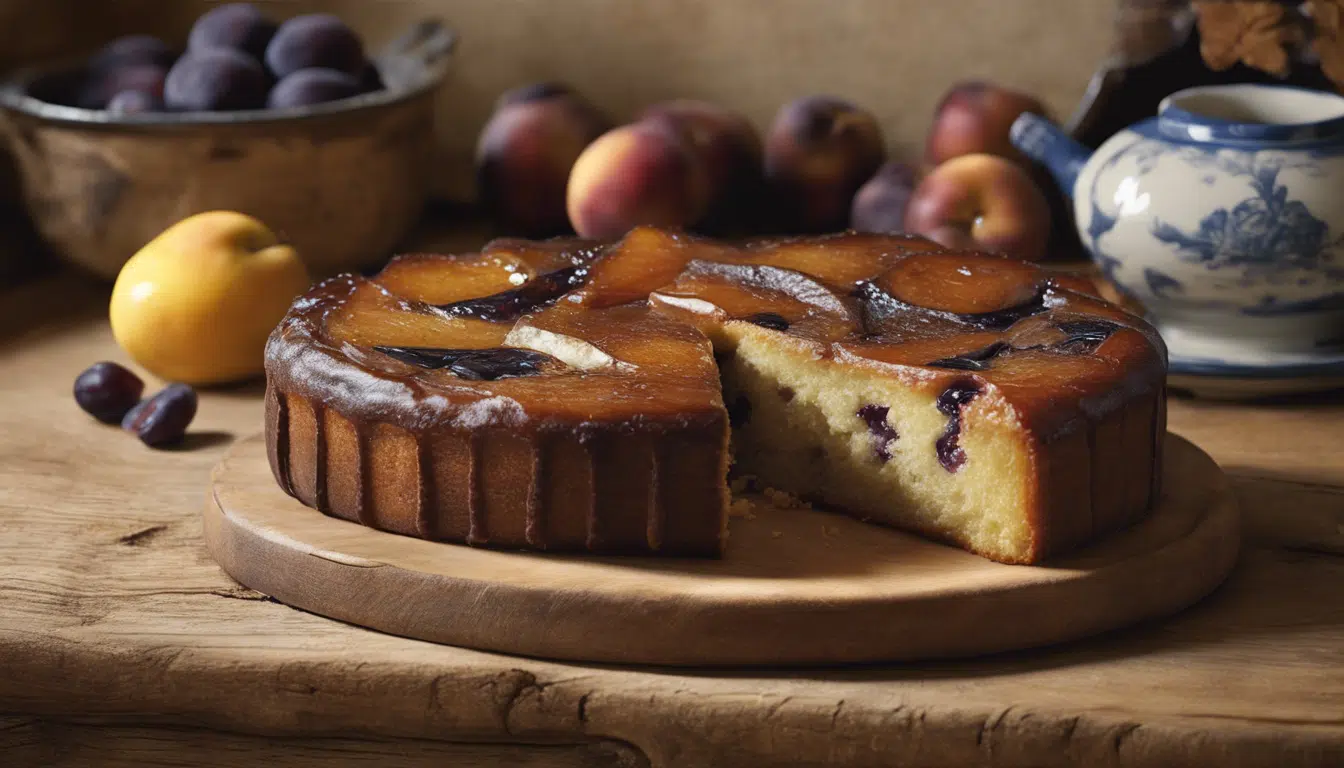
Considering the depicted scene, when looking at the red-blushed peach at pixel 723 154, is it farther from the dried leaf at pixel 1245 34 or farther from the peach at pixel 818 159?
the dried leaf at pixel 1245 34

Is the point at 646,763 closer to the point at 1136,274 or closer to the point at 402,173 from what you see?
the point at 1136,274

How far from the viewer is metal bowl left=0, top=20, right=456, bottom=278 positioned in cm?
271

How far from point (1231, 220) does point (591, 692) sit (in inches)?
51.5

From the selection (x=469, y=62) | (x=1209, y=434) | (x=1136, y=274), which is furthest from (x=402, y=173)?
(x=1209, y=434)

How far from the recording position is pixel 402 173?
298 centimetres

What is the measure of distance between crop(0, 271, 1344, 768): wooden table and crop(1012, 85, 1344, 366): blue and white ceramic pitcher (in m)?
0.53

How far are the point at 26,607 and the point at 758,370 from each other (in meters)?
0.91

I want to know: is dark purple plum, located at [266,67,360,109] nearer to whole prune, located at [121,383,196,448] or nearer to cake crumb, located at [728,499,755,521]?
whole prune, located at [121,383,196,448]

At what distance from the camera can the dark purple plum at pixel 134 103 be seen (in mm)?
2738

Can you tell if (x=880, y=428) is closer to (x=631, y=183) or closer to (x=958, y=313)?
(x=958, y=313)

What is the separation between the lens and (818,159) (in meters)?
3.18

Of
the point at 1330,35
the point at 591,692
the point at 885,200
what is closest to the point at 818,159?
the point at 885,200

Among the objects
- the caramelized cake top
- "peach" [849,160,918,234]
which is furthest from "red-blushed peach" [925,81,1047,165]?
the caramelized cake top

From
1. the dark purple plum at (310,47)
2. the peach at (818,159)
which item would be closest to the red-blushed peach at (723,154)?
the peach at (818,159)
